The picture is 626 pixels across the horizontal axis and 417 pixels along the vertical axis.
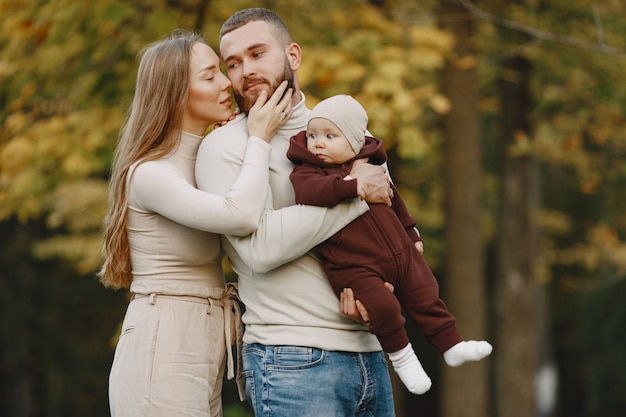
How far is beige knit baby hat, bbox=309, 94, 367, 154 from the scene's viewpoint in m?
2.98

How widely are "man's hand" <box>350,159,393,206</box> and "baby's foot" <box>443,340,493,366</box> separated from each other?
1.79ft

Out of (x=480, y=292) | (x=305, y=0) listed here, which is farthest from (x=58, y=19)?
(x=480, y=292)

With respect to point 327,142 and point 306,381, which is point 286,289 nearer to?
point 306,381

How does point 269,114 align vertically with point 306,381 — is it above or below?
above

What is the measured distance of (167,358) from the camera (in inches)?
124

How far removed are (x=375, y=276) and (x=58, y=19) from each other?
12.4 ft

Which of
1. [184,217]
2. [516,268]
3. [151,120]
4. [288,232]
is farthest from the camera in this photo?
[516,268]

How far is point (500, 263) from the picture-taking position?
11133 mm

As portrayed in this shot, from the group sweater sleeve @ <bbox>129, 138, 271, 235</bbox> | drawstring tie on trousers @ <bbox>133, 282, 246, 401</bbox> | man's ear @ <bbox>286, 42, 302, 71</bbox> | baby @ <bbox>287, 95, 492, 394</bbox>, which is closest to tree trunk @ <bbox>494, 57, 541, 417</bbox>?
man's ear @ <bbox>286, 42, 302, 71</bbox>

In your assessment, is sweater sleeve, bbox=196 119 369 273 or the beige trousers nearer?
sweater sleeve, bbox=196 119 369 273

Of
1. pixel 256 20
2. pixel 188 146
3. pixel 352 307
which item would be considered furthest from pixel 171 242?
pixel 256 20

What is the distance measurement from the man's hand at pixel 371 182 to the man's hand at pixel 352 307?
29 centimetres

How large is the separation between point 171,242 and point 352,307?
2.43ft

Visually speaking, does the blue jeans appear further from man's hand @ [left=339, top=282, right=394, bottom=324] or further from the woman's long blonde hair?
the woman's long blonde hair
